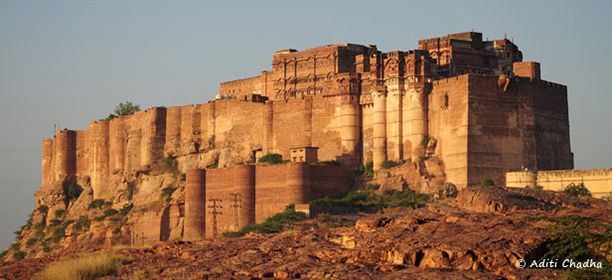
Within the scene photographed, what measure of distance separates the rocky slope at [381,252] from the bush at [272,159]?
35709 mm

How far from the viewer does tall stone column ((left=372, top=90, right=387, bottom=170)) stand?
6994 centimetres

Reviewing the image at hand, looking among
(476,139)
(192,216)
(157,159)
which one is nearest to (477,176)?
(476,139)

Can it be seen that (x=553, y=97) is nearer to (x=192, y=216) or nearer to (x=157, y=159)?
Result: (x=192, y=216)

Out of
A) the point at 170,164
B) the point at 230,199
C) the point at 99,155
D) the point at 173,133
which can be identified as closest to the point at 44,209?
the point at 99,155

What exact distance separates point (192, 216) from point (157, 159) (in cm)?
1126

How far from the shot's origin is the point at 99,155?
8744 centimetres

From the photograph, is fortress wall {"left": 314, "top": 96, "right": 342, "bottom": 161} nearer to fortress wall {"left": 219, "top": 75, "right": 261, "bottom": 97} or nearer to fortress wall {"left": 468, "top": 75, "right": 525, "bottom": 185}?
fortress wall {"left": 468, "top": 75, "right": 525, "bottom": 185}

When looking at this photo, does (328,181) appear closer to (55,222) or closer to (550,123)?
(550,123)

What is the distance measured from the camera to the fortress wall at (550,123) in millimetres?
67312

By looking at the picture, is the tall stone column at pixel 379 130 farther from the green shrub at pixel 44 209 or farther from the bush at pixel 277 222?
the green shrub at pixel 44 209

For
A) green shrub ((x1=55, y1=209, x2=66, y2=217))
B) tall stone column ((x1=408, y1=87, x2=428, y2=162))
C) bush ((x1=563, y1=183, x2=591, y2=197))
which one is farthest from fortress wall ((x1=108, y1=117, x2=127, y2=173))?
bush ((x1=563, y1=183, x2=591, y2=197))

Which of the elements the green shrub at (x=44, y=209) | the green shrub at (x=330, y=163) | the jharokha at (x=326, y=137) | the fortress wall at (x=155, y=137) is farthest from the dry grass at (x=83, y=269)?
the green shrub at (x=44, y=209)

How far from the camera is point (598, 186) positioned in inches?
2346

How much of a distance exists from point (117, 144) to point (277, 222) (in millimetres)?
24863
